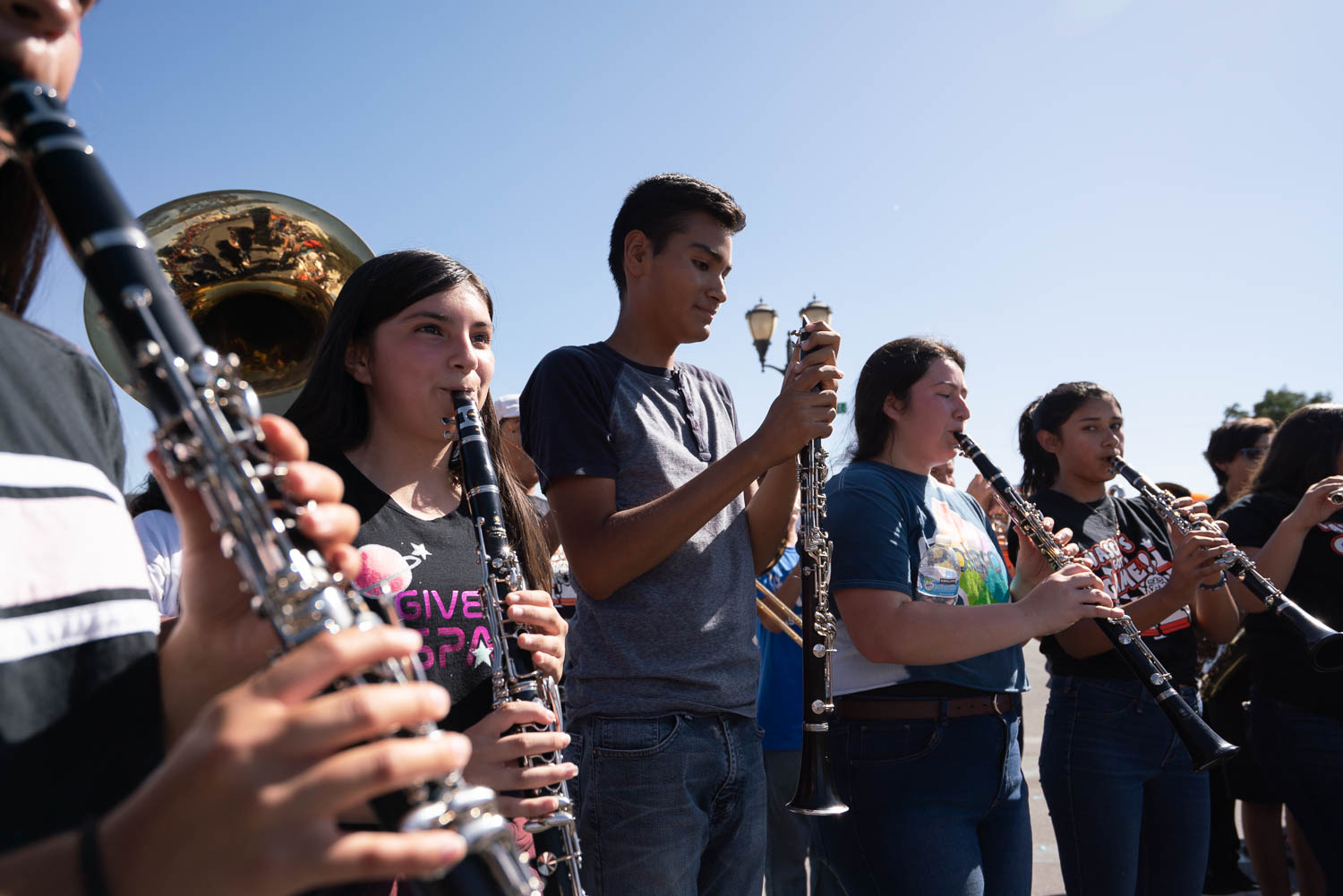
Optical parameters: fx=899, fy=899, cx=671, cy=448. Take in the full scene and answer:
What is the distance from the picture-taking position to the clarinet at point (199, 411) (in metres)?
0.78

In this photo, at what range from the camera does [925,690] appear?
9.25 ft

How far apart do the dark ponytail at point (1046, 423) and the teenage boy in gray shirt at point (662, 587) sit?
2.05m

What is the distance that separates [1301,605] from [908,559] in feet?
8.22

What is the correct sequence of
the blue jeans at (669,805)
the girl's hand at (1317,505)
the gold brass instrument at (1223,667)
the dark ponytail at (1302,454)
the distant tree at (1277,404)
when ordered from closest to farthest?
1. the blue jeans at (669,805)
2. the girl's hand at (1317,505)
3. the dark ponytail at (1302,454)
4. the gold brass instrument at (1223,667)
5. the distant tree at (1277,404)

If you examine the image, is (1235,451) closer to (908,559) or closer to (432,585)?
(908,559)

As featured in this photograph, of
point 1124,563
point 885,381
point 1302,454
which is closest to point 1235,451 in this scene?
point 1302,454

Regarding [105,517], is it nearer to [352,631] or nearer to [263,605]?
[263,605]

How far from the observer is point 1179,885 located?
3334 mm

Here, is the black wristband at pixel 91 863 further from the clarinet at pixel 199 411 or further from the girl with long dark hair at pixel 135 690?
the clarinet at pixel 199 411

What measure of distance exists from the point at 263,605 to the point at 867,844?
235cm

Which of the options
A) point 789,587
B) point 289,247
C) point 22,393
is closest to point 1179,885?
point 789,587

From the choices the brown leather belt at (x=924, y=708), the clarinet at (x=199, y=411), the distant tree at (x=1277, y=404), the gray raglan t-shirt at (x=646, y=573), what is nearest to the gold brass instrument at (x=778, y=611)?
the brown leather belt at (x=924, y=708)

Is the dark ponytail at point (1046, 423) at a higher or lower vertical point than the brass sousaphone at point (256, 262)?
lower

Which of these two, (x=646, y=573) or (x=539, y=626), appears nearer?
(x=539, y=626)
